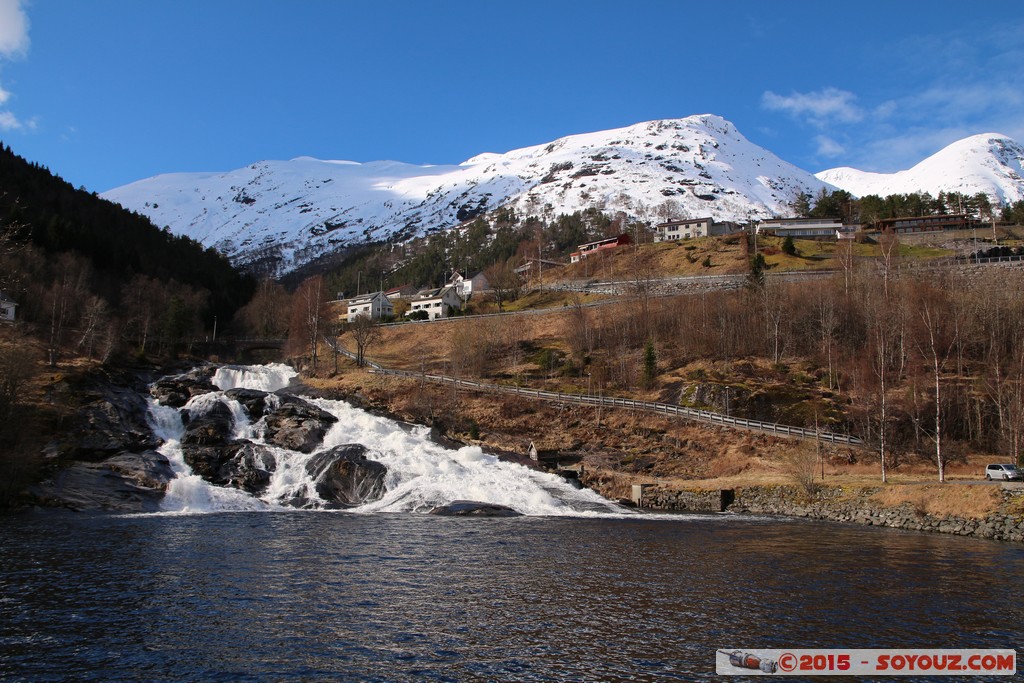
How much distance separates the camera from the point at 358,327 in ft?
298

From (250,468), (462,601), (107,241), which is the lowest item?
(462,601)

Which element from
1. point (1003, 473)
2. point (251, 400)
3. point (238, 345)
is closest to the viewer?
point (1003, 473)

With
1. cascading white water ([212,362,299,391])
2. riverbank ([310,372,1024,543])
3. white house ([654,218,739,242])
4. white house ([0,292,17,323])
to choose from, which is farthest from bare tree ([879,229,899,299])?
white house ([0,292,17,323])

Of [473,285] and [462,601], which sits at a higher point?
[473,285]

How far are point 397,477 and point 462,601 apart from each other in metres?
28.6

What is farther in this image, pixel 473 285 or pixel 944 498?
pixel 473 285

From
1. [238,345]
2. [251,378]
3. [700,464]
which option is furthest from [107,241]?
[700,464]

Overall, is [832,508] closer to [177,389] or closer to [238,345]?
[177,389]

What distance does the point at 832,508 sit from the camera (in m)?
41.5

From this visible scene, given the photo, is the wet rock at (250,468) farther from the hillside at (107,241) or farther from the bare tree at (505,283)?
the bare tree at (505,283)

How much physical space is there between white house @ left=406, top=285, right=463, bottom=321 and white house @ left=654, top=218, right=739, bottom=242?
202 ft

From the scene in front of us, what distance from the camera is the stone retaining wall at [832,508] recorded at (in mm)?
34031

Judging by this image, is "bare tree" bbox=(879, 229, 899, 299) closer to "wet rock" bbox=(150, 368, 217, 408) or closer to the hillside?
"wet rock" bbox=(150, 368, 217, 408)

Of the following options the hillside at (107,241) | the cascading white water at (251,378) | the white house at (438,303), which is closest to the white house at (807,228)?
the white house at (438,303)
